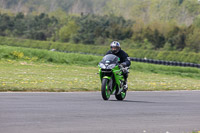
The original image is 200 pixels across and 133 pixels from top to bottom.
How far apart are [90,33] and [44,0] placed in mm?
34583

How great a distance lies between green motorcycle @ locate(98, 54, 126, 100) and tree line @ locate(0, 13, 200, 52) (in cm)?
8723

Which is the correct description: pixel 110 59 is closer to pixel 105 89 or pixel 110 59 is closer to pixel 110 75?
pixel 110 75

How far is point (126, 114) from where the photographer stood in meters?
11.7

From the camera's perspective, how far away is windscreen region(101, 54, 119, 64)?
1525cm

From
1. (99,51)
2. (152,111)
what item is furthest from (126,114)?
(99,51)

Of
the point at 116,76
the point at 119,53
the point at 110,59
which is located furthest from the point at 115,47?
the point at 116,76

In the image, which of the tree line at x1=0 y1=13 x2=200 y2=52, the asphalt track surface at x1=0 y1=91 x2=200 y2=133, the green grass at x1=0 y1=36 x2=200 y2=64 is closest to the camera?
the asphalt track surface at x1=0 y1=91 x2=200 y2=133

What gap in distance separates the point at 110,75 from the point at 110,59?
49cm

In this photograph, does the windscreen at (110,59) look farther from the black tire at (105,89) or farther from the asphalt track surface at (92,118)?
the asphalt track surface at (92,118)

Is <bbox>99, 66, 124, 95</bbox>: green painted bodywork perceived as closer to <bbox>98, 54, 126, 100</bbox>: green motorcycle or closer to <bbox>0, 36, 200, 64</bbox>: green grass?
<bbox>98, 54, 126, 100</bbox>: green motorcycle

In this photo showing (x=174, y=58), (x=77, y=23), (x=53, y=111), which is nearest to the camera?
(x=53, y=111)

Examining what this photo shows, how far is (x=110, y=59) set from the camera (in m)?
15.3

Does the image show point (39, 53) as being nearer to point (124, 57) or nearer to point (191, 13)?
point (124, 57)

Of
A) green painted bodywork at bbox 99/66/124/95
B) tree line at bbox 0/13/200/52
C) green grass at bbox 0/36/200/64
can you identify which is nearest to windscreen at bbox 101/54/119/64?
green painted bodywork at bbox 99/66/124/95
